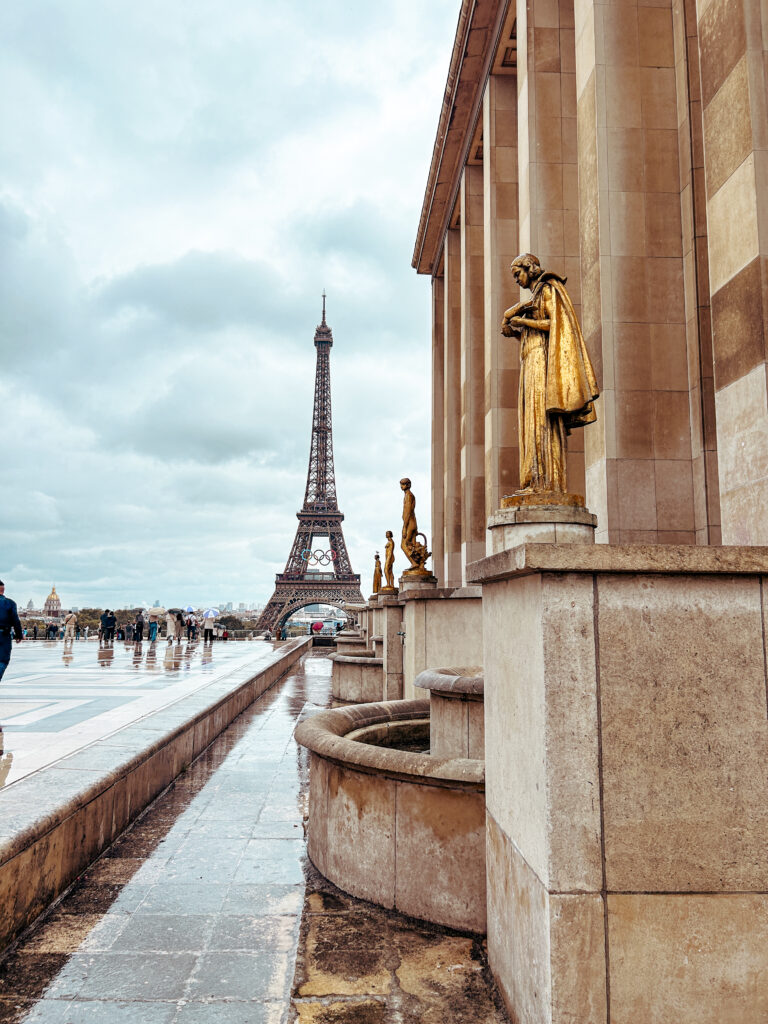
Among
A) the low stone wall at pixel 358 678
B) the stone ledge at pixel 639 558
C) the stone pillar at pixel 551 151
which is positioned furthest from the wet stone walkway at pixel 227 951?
the low stone wall at pixel 358 678

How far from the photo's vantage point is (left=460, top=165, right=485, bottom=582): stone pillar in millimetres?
18297

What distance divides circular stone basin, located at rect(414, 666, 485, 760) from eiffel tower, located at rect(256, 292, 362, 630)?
208ft

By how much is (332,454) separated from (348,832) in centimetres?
8477

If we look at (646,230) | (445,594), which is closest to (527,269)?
(646,230)

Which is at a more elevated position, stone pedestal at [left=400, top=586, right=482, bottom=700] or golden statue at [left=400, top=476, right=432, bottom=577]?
golden statue at [left=400, top=476, right=432, bottom=577]

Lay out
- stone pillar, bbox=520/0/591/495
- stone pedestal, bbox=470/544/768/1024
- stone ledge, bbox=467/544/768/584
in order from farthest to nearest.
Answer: stone pillar, bbox=520/0/591/495
stone ledge, bbox=467/544/768/584
stone pedestal, bbox=470/544/768/1024

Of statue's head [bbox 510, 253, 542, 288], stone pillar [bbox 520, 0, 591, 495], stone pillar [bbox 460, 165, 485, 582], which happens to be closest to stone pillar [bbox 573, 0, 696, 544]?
stone pillar [bbox 520, 0, 591, 495]

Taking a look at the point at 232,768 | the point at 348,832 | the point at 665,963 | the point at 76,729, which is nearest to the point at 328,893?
the point at 348,832

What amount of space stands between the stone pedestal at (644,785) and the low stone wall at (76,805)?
9.99ft

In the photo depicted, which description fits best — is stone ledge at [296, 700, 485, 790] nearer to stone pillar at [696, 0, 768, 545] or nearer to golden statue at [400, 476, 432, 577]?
stone pillar at [696, 0, 768, 545]

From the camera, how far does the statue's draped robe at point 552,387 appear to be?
4250 millimetres

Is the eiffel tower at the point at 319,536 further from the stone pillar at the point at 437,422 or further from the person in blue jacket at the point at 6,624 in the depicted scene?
the person in blue jacket at the point at 6,624

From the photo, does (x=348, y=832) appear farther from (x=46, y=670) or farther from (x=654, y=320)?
(x=46, y=670)

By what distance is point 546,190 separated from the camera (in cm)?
1228
